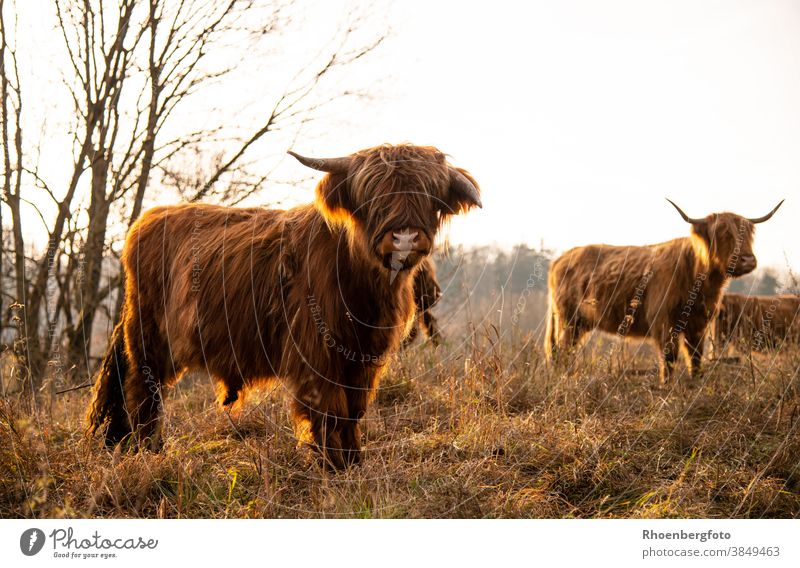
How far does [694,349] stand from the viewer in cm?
489

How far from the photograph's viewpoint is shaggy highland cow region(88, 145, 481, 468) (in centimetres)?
259

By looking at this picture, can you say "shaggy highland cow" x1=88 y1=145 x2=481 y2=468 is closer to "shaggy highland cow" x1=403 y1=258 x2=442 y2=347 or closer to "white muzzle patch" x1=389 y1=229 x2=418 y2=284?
"white muzzle patch" x1=389 y1=229 x2=418 y2=284

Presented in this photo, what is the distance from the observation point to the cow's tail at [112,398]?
11.3 ft

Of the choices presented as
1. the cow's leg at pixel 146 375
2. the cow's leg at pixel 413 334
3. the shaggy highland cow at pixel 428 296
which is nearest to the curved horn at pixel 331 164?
the cow's leg at pixel 146 375

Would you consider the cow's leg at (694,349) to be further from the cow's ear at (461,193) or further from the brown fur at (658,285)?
the cow's ear at (461,193)

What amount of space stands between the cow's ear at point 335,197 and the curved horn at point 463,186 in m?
0.44

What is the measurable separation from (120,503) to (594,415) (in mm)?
2148

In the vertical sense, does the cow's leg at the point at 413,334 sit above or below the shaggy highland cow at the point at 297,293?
below

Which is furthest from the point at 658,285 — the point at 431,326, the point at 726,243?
the point at 431,326

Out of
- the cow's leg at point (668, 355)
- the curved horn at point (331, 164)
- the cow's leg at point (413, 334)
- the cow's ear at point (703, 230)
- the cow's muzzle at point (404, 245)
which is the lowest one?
the cow's leg at point (668, 355)

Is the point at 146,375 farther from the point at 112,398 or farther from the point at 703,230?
the point at 703,230

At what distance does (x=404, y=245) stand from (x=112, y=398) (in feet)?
6.71

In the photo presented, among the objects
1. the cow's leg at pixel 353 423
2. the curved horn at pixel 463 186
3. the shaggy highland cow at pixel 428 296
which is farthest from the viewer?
the shaggy highland cow at pixel 428 296

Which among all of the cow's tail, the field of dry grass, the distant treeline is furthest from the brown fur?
the cow's tail
